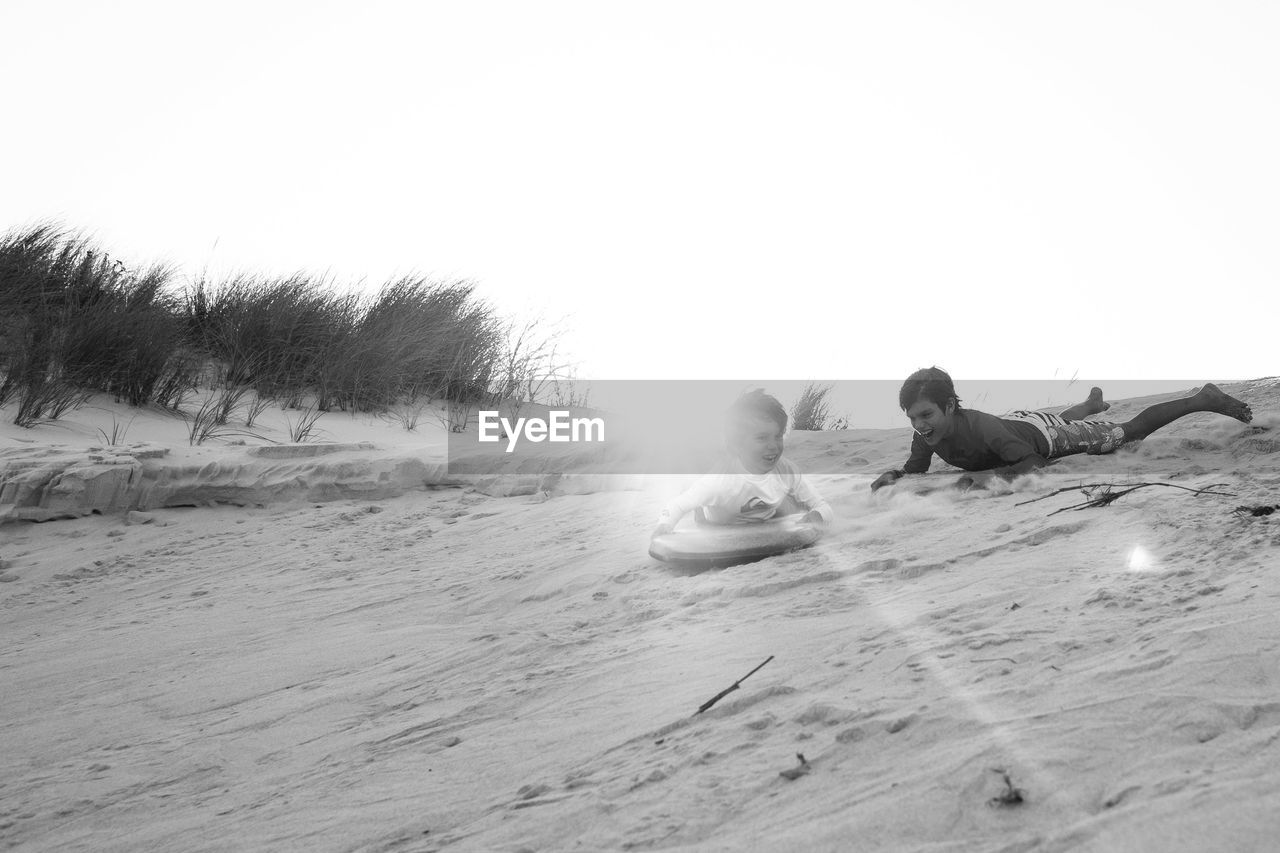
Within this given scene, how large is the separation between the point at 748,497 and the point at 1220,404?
2.67m

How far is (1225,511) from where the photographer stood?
3.21 m

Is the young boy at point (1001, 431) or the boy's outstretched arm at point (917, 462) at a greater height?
the young boy at point (1001, 431)

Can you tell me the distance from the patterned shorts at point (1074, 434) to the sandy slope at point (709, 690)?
19cm

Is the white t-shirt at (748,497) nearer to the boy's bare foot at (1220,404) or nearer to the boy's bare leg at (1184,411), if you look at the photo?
the boy's bare leg at (1184,411)

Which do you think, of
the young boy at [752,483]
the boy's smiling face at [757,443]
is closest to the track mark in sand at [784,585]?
the young boy at [752,483]

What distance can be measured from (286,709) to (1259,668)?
2.64 meters

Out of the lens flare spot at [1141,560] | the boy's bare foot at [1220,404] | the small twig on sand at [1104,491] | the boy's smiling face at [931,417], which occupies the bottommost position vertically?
the lens flare spot at [1141,560]

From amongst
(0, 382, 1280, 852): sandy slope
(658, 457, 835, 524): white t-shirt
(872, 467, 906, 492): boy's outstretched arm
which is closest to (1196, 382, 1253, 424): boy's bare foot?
(0, 382, 1280, 852): sandy slope

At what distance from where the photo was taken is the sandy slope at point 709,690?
178 centimetres

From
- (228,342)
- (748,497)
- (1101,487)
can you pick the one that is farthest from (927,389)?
(228,342)

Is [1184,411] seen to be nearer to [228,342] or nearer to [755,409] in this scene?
[755,409]

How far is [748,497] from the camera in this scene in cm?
419

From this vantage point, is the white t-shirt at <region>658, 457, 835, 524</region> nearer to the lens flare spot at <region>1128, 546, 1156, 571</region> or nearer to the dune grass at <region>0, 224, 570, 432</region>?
the lens flare spot at <region>1128, 546, 1156, 571</region>

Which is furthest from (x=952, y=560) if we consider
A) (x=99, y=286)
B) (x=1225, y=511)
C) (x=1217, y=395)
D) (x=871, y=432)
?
(x=99, y=286)
